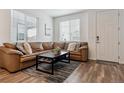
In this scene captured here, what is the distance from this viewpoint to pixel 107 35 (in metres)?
4.25

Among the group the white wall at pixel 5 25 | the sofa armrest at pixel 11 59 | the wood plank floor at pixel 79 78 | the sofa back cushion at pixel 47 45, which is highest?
the white wall at pixel 5 25

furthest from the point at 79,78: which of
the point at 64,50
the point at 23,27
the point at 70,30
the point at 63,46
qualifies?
the point at 70,30

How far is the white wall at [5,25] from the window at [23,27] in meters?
0.20

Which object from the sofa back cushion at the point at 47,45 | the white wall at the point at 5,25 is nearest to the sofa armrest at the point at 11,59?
the white wall at the point at 5,25

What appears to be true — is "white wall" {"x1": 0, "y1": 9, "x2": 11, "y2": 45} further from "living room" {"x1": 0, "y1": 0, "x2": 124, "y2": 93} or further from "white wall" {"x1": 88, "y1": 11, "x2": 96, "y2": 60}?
"white wall" {"x1": 88, "y1": 11, "x2": 96, "y2": 60}

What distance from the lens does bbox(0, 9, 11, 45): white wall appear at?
385 centimetres

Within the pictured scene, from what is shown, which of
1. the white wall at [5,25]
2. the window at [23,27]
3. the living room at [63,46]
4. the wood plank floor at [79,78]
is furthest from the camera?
the window at [23,27]

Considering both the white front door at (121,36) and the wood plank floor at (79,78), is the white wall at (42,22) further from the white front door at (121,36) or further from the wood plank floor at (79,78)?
the white front door at (121,36)

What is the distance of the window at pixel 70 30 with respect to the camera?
601 cm

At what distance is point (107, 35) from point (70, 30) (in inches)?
98.3

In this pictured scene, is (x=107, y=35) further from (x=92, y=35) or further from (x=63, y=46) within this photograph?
(x=63, y=46)

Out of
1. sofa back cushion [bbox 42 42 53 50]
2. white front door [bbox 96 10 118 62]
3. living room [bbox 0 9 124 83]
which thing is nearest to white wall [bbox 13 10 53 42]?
living room [bbox 0 9 124 83]
